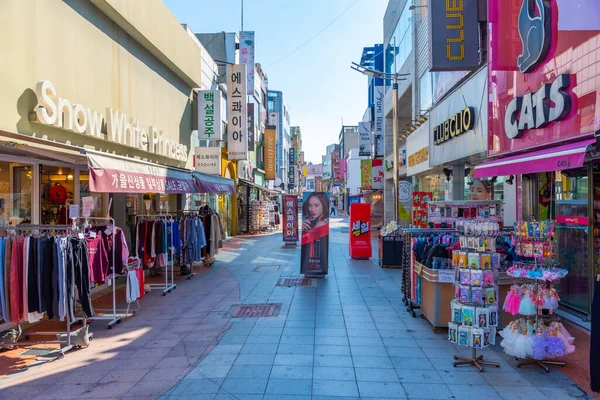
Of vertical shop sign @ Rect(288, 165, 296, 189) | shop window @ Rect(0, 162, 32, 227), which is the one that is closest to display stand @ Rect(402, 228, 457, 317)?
shop window @ Rect(0, 162, 32, 227)

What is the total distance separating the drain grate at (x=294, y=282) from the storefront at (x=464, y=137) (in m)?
5.17

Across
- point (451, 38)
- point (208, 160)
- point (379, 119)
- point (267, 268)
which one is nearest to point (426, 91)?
point (451, 38)

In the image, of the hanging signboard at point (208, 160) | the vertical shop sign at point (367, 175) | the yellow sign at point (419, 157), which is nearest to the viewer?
the hanging signboard at point (208, 160)

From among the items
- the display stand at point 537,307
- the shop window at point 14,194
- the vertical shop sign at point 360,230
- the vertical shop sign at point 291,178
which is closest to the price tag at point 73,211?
the shop window at point 14,194

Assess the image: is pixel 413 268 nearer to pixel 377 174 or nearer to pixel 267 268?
pixel 267 268

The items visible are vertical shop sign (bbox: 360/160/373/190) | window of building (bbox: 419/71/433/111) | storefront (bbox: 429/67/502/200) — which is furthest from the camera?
vertical shop sign (bbox: 360/160/373/190)

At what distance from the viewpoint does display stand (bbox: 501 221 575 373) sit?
197 inches

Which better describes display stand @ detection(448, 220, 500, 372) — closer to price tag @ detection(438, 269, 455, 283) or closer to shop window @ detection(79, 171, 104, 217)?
price tag @ detection(438, 269, 455, 283)

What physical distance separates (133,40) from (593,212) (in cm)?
1023

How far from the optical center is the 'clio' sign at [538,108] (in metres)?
6.66

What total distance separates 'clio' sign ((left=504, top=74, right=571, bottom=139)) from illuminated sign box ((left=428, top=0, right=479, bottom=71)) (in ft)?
8.05

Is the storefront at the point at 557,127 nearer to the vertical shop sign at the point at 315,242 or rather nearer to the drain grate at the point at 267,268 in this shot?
the vertical shop sign at the point at 315,242

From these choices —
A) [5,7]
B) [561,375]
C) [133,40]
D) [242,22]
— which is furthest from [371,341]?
[242,22]

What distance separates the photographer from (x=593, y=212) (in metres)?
6.70
